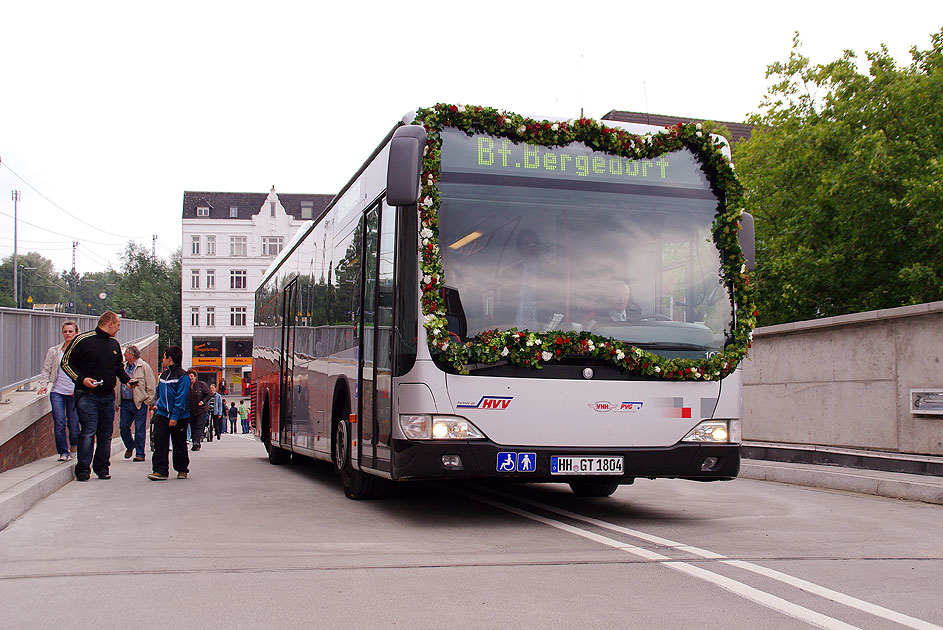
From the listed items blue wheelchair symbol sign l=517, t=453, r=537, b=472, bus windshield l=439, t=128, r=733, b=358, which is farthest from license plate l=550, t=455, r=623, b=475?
bus windshield l=439, t=128, r=733, b=358

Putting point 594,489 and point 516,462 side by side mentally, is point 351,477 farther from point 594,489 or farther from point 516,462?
point 516,462

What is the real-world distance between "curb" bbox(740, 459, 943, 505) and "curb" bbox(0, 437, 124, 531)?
351 inches

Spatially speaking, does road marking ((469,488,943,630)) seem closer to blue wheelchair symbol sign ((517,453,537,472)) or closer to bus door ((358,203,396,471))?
blue wheelchair symbol sign ((517,453,537,472))

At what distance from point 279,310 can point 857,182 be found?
53.2ft

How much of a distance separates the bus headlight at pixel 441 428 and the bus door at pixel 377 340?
0.42 metres

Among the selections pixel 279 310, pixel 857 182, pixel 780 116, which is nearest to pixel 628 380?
pixel 279 310

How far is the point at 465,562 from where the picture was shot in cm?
643

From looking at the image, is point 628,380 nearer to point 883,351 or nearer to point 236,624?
point 236,624

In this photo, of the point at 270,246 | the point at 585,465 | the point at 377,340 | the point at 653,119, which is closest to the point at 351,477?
the point at 377,340

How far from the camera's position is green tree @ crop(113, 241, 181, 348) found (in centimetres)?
10019

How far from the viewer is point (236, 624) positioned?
15.6ft

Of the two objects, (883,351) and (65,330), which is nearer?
(65,330)

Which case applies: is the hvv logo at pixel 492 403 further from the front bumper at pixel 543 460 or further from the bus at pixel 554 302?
the front bumper at pixel 543 460

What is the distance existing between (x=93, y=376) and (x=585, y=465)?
6.51 m
